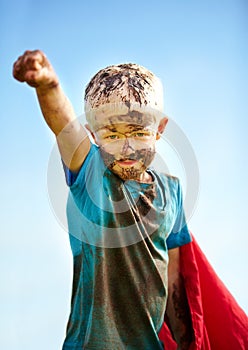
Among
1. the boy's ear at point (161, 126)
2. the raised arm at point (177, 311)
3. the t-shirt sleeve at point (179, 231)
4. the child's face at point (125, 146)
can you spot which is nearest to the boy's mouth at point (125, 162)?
the child's face at point (125, 146)

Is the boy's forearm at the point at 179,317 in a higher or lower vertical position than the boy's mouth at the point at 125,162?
lower

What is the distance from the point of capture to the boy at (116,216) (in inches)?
106

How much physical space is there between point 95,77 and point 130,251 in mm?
837

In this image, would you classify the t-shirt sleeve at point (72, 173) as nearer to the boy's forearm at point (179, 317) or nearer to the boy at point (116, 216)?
the boy at point (116, 216)

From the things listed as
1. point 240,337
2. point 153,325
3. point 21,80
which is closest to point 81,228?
point 153,325

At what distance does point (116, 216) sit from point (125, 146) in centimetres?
33

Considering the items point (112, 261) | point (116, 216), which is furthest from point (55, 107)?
point (112, 261)

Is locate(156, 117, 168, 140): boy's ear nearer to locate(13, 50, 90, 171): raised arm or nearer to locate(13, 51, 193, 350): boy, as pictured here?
locate(13, 51, 193, 350): boy

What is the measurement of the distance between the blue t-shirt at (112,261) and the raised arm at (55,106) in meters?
0.09

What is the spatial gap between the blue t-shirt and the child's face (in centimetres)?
5

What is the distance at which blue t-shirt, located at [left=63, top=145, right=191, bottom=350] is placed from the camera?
2.73 metres

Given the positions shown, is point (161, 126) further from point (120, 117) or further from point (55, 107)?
point (55, 107)

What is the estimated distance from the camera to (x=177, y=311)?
3.19m

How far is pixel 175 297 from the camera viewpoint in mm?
3188
